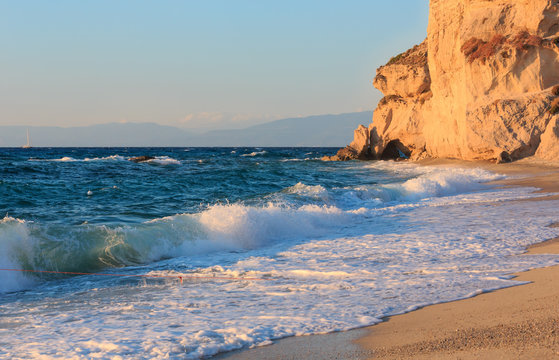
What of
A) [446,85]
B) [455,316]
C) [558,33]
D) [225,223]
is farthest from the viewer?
[446,85]

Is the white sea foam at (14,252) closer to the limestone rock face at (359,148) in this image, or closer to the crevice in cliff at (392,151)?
the crevice in cliff at (392,151)

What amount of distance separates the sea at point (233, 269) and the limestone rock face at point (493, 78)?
41.4ft

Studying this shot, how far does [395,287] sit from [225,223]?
4918 mm

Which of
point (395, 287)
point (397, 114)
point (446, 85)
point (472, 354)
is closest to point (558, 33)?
point (446, 85)

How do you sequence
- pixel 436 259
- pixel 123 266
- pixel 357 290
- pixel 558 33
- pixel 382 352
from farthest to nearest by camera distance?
pixel 558 33, pixel 123 266, pixel 436 259, pixel 357 290, pixel 382 352

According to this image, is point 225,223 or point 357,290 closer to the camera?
point 357,290

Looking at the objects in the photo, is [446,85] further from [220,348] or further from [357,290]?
[220,348]

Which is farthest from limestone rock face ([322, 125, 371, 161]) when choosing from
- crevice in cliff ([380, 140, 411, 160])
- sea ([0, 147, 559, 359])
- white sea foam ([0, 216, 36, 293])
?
white sea foam ([0, 216, 36, 293])

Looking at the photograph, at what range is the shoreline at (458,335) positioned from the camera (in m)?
3.57

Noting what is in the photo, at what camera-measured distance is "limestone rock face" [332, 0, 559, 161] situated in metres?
25.7

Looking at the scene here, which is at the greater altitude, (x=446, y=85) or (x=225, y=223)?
(x=446, y=85)

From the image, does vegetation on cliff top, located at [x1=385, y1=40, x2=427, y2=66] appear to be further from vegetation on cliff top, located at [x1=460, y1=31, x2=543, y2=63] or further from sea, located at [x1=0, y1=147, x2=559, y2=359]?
sea, located at [x1=0, y1=147, x2=559, y2=359]

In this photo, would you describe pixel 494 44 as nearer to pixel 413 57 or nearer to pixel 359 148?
pixel 413 57

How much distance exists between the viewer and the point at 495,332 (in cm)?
391
